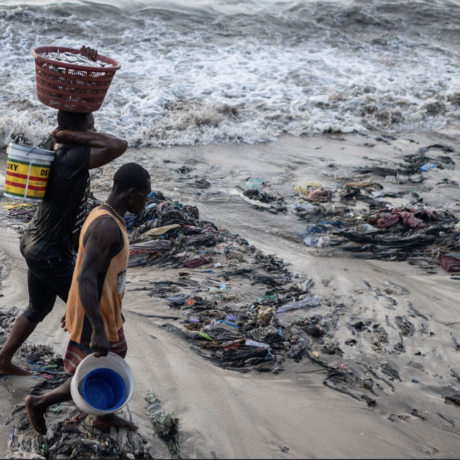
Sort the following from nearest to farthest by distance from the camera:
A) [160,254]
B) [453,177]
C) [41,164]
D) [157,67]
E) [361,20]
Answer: [41,164] < [160,254] < [453,177] < [157,67] < [361,20]

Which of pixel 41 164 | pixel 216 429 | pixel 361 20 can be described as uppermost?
pixel 361 20

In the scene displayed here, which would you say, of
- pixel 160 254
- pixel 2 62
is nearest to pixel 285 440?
pixel 160 254

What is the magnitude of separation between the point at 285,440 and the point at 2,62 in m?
11.5

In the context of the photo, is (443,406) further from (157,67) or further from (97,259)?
(157,67)

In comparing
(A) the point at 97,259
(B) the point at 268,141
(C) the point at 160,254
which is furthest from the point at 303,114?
(A) the point at 97,259

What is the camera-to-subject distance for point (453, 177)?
8156 millimetres

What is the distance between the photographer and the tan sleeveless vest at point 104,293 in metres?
2.65

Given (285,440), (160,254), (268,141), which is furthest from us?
(268,141)

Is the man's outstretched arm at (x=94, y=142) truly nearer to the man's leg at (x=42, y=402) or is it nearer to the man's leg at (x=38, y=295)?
the man's leg at (x=38, y=295)

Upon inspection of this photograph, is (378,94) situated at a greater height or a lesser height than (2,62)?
greater

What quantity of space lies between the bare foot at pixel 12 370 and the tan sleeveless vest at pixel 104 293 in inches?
37.0

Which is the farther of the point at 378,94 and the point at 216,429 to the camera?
the point at 378,94

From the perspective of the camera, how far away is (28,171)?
2.85 metres

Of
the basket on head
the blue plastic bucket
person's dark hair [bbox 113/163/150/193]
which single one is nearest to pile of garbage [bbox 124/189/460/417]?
the blue plastic bucket
